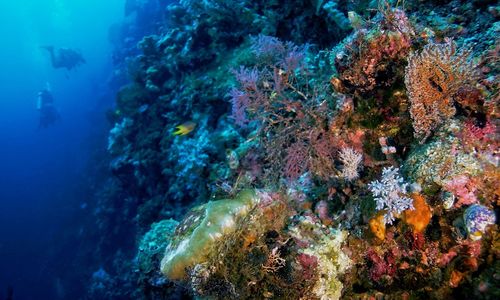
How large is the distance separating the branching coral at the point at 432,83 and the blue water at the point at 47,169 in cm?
1657

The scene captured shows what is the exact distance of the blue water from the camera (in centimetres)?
1675

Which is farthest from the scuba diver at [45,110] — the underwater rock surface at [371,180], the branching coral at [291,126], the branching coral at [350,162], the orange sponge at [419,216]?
the orange sponge at [419,216]

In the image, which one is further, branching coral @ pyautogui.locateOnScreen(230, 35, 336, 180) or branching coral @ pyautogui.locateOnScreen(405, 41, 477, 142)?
branching coral @ pyautogui.locateOnScreen(230, 35, 336, 180)

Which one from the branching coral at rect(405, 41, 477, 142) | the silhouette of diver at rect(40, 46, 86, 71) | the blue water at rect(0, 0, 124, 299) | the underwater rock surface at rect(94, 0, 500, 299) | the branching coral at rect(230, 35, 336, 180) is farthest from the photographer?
the silhouette of diver at rect(40, 46, 86, 71)

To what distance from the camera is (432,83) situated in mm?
2846

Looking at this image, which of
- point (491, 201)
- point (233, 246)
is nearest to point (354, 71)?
point (491, 201)

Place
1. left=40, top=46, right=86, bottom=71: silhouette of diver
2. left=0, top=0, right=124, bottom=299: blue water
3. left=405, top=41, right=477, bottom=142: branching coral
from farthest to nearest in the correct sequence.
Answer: left=40, top=46, right=86, bottom=71: silhouette of diver < left=0, top=0, right=124, bottom=299: blue water < left=405, top=41, right=477, bottom=142: branching coral

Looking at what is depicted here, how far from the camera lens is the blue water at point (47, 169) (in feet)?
55.0

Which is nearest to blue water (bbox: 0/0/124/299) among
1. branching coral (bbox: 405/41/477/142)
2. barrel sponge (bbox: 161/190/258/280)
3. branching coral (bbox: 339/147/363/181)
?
barrel sponge (bbox: 161/190/258/280)

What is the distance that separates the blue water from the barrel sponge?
14.3m

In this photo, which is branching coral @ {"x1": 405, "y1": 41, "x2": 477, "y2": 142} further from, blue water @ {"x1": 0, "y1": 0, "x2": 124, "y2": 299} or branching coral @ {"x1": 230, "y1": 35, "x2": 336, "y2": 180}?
blue water @ {"x1": 0, "y1": 0, "x2": 124, "y2": 299}

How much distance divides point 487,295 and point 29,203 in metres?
27.9

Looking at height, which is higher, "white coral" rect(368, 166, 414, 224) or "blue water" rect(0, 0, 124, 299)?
"white coral" rect(368, 166, 414, 224)

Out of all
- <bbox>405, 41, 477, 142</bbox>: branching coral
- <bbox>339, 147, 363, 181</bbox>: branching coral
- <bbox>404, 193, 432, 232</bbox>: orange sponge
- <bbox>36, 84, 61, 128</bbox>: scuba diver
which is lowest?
<bbox>36, 84, 61, 128</bbox>: scuba diver
